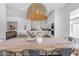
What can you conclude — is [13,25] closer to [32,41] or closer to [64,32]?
[32,41]

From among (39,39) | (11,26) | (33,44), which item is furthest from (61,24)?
(11,26)

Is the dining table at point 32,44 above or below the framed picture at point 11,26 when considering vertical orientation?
below

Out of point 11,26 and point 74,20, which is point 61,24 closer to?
point 74,20

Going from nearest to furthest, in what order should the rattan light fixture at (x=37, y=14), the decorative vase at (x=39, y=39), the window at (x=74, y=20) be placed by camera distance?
the window at (x=74, y=20), the rattan light fixture at (x=37, y=14), the decorative vase at (x=39, y=39)

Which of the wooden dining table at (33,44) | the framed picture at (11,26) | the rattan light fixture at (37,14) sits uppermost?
the rattan light fixture at (37,14)

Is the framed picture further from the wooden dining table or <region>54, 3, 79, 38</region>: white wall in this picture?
<region>54, 3, 79, 38</region>: white wall

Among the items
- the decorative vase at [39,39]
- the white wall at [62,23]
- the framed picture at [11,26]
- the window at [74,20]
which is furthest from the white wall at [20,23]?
the window at [74,20]

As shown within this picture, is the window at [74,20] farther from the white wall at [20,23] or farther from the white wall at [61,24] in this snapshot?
the white wall at [20,23]

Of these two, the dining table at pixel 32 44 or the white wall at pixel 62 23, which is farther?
the white wall at pixel 62 23

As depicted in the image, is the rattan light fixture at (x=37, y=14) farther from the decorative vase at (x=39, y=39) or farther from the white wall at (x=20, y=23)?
the decorative vase at (x=39, y=39)

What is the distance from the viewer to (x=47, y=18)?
6.11 feet

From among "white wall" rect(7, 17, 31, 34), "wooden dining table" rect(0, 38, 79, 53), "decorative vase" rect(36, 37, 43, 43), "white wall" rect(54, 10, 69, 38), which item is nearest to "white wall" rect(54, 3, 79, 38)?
"white wall" rect(54, 10, 69, 38)

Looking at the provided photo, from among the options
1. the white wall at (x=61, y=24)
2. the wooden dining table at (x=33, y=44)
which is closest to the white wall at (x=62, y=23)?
the white wall at (x=61, y=24)

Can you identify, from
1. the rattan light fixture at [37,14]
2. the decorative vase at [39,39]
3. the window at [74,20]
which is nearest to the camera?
the window at [74,20]
